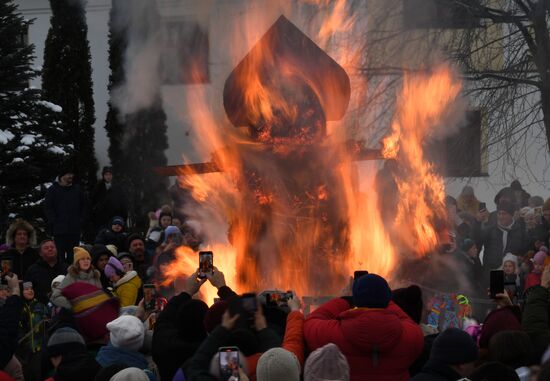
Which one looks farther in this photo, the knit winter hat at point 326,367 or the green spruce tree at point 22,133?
the green spruce tree at point 22,133

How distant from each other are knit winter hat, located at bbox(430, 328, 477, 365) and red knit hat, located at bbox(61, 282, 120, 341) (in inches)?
95.0

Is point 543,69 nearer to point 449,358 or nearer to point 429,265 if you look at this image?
point 429,265

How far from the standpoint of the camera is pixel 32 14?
87.2 ft

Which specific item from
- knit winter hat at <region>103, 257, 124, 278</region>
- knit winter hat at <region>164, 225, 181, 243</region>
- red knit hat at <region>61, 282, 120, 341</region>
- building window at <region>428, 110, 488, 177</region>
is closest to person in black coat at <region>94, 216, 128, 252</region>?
knit winter hat at <region>164, 225, 181, 243</region>

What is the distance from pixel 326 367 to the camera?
5.36 metres

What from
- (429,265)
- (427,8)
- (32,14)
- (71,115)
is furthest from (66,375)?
(32,14)

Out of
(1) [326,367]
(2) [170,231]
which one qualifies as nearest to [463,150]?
(2) [170,231]

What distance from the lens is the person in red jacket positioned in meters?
6.21

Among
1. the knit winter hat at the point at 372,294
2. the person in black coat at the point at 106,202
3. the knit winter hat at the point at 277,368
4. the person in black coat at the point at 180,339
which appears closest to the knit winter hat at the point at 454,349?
the knit winter hat at the point at 372,294

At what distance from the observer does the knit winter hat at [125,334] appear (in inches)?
256

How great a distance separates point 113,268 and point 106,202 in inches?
240

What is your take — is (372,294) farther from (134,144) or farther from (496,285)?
(134,144)

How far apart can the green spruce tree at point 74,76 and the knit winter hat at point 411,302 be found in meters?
17.1

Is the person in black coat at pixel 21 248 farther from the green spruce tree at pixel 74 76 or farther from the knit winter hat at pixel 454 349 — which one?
the green spruce tree at pixel 74 76
